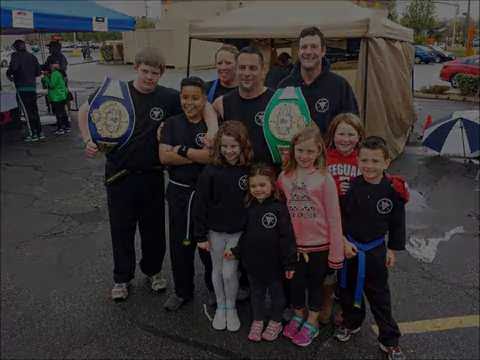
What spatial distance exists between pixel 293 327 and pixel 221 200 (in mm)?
972

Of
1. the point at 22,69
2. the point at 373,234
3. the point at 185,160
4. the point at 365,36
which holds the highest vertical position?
the point at 365,36

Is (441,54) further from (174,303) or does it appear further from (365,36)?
(174,303)

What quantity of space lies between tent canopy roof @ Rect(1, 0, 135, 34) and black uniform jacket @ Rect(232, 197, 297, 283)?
5.98 m

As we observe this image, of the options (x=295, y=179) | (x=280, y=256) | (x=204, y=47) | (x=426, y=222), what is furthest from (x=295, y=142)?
(x=204, y=47)

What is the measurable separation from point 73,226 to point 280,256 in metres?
3.05

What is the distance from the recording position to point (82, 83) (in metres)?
20.7

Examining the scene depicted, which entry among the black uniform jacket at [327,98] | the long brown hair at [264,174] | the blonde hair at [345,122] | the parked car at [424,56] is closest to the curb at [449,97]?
the parked car at [424,56]

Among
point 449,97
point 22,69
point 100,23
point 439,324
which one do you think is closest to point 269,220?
point 439,324

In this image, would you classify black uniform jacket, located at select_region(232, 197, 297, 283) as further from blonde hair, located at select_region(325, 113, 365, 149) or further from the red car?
the red car

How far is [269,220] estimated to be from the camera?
2635 mm

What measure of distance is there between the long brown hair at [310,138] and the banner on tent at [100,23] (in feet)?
24.4

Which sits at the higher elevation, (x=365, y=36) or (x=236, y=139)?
(x=365, y=36)

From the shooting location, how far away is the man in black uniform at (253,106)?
2723 millimetres

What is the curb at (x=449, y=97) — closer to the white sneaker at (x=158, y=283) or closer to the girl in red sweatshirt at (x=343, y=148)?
the girl in red sweatshirt at (x=343, y=148)
